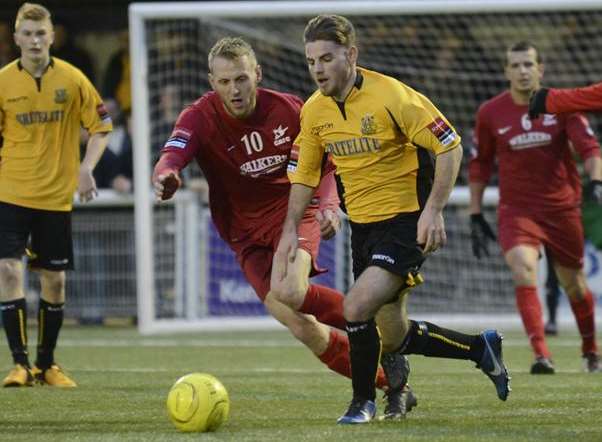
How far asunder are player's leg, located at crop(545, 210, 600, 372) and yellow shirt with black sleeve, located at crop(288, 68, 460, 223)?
140 inches

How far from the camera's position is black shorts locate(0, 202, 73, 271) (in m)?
9.14

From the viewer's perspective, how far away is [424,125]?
657 cm

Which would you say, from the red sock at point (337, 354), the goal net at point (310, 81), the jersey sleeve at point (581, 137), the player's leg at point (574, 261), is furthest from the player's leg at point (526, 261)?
the goal net at point (310, 81)

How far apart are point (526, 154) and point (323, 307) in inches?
135

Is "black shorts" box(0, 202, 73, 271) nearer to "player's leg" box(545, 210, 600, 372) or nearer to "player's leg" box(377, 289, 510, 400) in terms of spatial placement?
"player's leg" box(377, 289, 510, 400)

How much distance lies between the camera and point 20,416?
23.6ft

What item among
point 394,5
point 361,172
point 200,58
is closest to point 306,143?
point 361,172

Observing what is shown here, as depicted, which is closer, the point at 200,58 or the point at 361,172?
the point at 361,172

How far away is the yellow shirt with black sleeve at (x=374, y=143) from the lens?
663 centimetres

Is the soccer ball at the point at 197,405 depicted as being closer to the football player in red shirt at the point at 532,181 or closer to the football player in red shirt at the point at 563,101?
the football player in red shirt at the point at 563,101

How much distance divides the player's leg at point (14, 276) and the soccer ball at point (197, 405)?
108 inches

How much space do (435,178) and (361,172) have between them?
1.38 ft

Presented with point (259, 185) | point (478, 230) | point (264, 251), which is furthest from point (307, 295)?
point (478, 230)

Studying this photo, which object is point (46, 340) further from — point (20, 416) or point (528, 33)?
Answer: point (528, 33)
